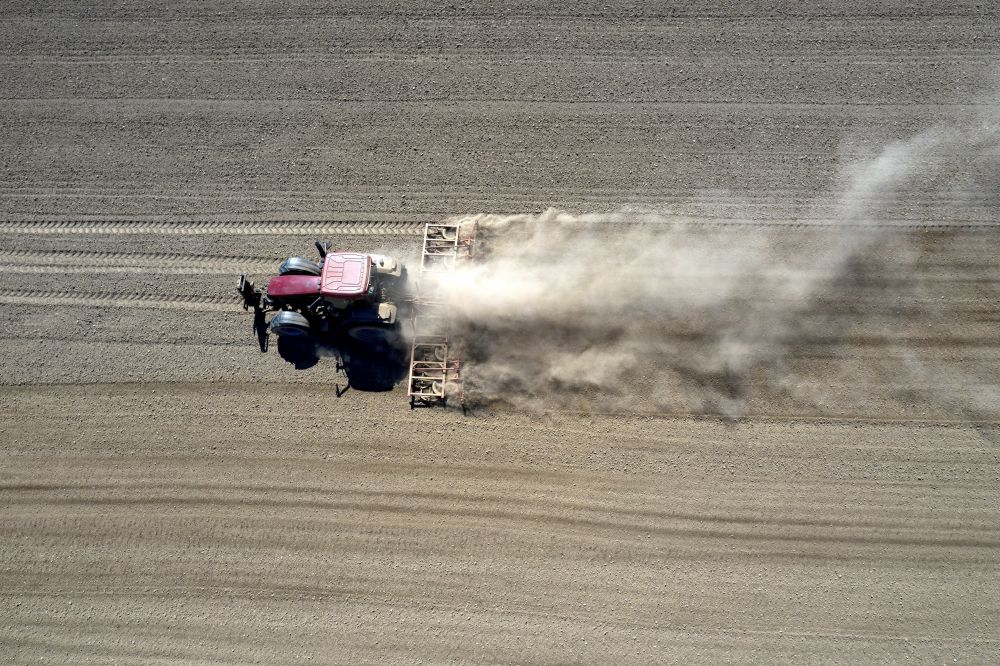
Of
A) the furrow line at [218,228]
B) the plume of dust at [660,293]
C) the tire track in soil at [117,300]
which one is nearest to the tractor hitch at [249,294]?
the tire track in soil at [117,300]

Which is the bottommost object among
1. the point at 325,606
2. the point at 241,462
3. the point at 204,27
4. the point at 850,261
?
the point at 325,606

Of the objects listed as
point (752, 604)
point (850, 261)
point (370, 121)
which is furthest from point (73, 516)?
point (850, 261)

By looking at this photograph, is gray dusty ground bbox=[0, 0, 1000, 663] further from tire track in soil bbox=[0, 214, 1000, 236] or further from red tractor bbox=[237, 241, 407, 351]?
red tractor bbox=[237, 241, 407, 351]

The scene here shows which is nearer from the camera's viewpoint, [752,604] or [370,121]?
[752,604]

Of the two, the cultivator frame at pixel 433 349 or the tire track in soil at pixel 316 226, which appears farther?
the tire track in soil at pixel 316 226

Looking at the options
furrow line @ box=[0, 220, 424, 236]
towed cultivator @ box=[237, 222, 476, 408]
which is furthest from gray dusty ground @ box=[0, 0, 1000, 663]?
towed cultivator @ box=[237, 222, 476, 408]

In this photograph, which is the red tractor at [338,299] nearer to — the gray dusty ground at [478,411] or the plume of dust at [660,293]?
the gray dusty ground at [478,411]

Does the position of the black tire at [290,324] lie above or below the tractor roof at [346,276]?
below

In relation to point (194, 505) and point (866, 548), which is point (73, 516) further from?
point (866, 548)
